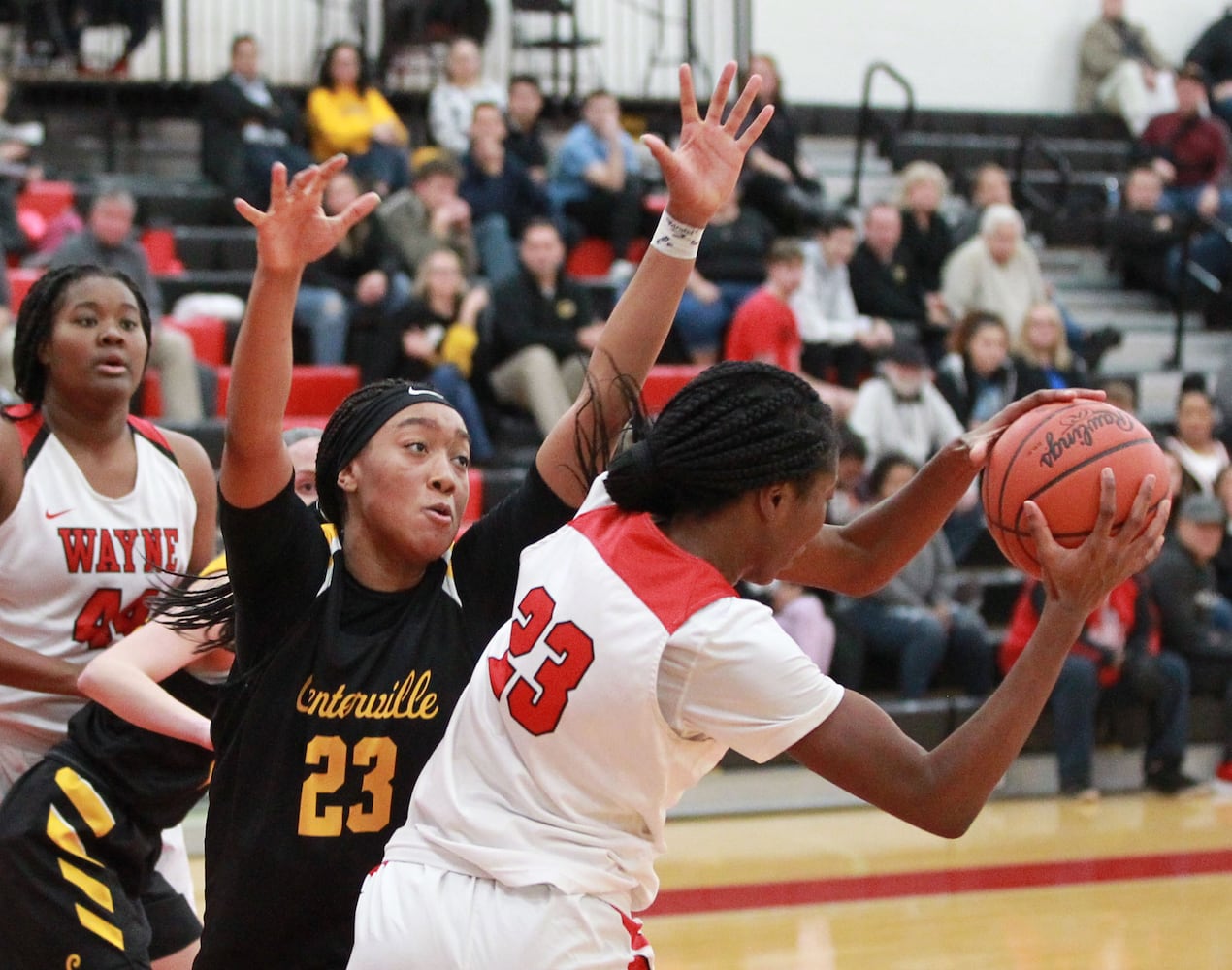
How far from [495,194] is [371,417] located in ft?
25.3

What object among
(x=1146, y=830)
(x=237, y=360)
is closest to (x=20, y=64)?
(x=1146, y=830)

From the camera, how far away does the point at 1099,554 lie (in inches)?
93.9

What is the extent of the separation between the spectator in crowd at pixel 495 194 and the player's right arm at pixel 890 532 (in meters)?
7.00

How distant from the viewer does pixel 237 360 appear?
2.50 m

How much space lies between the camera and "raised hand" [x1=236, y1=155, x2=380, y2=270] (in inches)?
97.7

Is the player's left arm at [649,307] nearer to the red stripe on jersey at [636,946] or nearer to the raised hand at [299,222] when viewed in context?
the raised hand at [299,222]

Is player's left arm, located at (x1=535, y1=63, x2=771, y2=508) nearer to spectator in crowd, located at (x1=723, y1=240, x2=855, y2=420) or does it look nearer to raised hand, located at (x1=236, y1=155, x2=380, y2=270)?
raised hand, located at (x1=236, y1=155, x2=380, y2=270)

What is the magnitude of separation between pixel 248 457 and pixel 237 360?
14 cm

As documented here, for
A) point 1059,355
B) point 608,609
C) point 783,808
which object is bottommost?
point 783,808

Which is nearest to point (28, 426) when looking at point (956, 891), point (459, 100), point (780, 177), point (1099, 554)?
point (1099, 554)

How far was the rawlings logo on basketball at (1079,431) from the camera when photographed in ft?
8.89

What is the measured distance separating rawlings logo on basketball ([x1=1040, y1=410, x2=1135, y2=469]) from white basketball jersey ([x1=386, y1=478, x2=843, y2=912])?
64 centimetres

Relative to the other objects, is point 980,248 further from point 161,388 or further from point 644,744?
point 644,744

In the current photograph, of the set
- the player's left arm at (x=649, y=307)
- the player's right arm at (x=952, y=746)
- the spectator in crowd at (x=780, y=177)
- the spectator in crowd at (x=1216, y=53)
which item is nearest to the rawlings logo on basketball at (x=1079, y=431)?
the player's right arm at (x=952, y=746)
